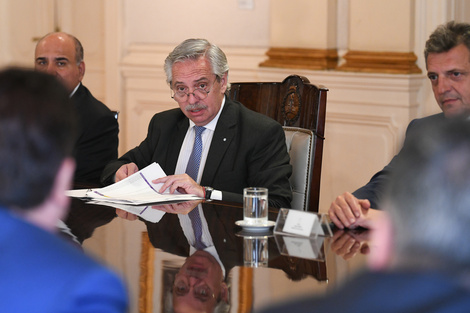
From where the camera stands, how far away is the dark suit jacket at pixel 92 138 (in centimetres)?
412

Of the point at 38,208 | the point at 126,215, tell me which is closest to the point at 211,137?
the point at 126,215

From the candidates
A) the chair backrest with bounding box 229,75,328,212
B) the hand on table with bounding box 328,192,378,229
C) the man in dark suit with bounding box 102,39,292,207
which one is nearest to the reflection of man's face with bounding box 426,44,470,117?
the chair backrest with bounding box 229,75,328,212

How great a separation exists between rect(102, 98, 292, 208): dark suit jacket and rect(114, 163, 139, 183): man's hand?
133 mm

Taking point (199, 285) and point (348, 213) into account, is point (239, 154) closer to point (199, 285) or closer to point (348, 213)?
point (348, 213)

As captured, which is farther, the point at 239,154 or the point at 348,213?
the point at 239,154

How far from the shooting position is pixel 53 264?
111cm

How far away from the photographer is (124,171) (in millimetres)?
3449

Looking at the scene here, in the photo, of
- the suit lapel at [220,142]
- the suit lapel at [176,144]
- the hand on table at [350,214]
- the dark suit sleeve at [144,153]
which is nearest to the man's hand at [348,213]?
the hand on table at [350,214]

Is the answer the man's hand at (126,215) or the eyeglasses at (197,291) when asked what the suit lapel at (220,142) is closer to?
the man's hand at (126,215)

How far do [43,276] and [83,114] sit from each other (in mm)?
3337

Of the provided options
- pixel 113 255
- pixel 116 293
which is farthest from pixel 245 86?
pixel 116 293

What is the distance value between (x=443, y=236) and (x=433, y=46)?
251 cm

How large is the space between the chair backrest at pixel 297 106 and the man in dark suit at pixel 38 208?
2403 mm

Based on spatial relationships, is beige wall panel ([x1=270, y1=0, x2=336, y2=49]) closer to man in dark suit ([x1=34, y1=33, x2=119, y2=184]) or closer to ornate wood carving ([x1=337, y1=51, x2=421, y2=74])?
ornate wood carving ([x1=337, y1=51, x2=421, y2=74])
